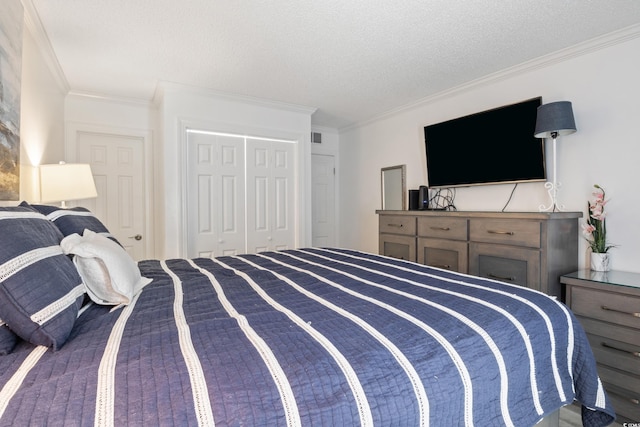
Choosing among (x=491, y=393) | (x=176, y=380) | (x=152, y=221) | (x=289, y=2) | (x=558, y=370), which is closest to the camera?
(x=176, y=380)

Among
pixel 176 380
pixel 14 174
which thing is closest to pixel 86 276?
pixel 176 380

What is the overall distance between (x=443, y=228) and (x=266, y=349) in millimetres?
2470

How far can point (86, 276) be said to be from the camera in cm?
117

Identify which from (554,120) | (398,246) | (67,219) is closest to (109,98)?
(67,219)

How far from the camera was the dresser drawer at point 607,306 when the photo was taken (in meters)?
1.82

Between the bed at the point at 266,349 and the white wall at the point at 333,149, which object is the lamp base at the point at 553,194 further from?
the white wall at the point at 333,149

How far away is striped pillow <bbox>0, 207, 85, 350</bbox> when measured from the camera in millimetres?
792

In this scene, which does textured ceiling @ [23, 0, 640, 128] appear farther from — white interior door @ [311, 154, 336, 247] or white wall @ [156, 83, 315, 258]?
white interior door @ [311, 154, 336, 247]

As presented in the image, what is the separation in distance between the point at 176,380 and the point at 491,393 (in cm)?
86

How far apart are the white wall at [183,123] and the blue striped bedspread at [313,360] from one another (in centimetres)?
197

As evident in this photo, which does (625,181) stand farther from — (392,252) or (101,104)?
(101,104)

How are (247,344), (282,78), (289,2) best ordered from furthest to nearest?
(282,78), (289,2), (247,344)

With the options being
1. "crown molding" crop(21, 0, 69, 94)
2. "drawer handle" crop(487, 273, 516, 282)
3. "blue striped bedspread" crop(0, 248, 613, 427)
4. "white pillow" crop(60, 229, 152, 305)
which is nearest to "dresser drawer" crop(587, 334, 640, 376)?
"drawer handle" crop(487, 273, 516, 282)

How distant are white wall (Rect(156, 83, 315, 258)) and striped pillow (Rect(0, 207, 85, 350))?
7.50 feet
